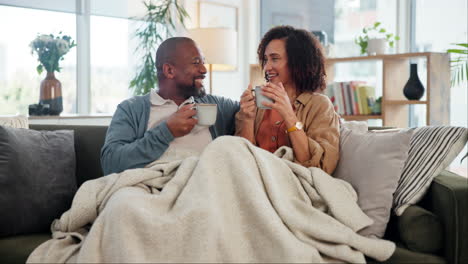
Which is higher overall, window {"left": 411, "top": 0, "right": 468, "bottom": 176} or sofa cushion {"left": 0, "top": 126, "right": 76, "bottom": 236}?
window {"left": 411, "top": 0, "right": 468, "bottom": 176}

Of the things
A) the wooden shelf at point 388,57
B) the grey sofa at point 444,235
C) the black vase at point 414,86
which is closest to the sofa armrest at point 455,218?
the grey sofa at point 444,235

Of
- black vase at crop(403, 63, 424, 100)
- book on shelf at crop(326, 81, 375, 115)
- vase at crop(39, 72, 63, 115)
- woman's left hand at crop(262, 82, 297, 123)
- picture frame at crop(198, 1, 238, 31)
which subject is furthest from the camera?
picture frame at crop(198, 1, 238, 31)

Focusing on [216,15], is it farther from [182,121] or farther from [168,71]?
[182,121]

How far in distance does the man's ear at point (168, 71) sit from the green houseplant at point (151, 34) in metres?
2.27

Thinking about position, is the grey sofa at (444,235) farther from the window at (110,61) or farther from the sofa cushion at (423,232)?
the window at (110,61)

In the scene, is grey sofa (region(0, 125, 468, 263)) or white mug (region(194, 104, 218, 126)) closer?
grey sofa (region(0, 125, 468, 263))

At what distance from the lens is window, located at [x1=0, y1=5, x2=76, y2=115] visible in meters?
4.40

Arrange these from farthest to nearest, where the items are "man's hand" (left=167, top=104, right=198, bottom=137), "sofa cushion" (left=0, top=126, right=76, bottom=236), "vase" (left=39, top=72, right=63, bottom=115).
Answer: "vase" (left=39, top=72, right=63, bottom=115) < "man's hand" (left=167, top=104, right=198, bottom=137) < "sofa cushion" (left=0, top=126, right=76, bottom=236)

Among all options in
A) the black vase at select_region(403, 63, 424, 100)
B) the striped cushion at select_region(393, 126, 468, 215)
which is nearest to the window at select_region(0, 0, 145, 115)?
the black vase at select_region(403, 63, 424, 100)

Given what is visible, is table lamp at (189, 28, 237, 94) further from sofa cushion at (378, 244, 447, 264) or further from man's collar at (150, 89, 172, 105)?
sofa cushion at (378, 244, 447, 264)

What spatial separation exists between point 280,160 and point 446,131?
0.62 meters

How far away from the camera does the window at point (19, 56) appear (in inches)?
173

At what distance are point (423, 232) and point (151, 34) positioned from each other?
3.71 m

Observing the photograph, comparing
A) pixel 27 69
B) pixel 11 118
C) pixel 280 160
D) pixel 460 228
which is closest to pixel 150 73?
pixel 27 69
